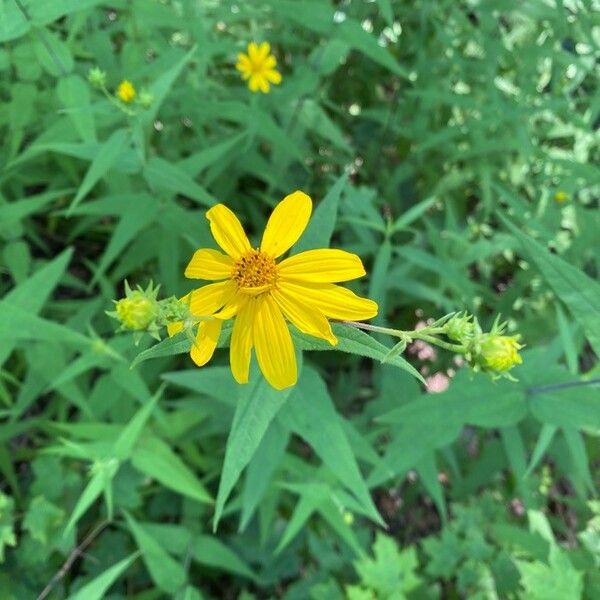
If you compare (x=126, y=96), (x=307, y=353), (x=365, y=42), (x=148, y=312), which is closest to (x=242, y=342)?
(x=148, y=312)

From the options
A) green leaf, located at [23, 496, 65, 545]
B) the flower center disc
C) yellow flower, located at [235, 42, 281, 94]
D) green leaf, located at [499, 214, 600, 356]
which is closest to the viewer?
the flower center disc

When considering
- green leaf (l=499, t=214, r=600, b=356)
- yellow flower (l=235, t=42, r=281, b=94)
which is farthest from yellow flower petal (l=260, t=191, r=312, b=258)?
yellow flower (l=235, t=42, r=281, b=94)

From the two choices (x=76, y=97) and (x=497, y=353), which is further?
(x=76, y=97)

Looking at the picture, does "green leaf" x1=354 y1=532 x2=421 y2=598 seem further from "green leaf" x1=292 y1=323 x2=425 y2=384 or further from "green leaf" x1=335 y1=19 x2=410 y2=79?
"green leaf" x1=335 y1=19 x2=410 y2=79

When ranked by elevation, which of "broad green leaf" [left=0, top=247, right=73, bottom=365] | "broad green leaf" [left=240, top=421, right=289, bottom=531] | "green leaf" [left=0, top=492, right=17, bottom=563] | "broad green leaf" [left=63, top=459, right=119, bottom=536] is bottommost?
"green leaf" [left=0, top=492, right=17, bottom=563]

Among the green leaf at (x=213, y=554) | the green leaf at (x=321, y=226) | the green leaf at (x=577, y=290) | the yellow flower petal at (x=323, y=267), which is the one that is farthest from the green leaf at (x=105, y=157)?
the green leaf at (x=213, y=554)

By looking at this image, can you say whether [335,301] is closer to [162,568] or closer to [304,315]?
[304,315]

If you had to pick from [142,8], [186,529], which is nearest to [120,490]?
[186,529]
